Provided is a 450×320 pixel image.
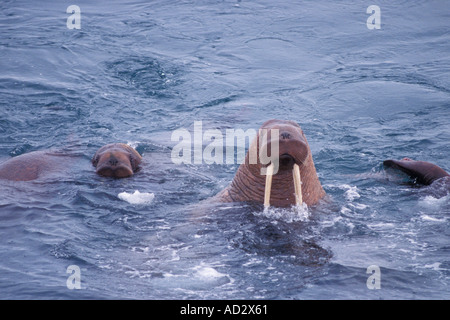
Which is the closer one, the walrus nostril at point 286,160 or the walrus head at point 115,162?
the walrus nostril at point 286,160

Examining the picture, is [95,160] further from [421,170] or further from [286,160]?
[421,170]

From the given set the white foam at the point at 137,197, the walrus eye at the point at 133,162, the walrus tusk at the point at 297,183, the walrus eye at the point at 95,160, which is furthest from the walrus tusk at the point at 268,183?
the walrus eye at the point at 95,160

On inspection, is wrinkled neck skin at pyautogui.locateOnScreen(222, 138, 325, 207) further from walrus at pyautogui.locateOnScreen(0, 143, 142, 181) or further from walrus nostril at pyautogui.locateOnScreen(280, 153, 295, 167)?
walrus at pyautogui.locateOnScreen(0, 143, 142, 181)

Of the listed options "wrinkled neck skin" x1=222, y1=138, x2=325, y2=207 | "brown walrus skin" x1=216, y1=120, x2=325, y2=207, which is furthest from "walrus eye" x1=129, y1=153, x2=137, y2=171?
"wrinkled neck skin" x1=222, y1=138, x2=325, y2=207

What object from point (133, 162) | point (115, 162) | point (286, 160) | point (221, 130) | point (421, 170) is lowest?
point (286, 160)

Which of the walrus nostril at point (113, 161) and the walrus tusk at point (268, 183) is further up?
the walrus nostril at point (113, 161)

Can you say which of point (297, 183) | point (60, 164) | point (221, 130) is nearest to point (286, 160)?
point (297, 183)

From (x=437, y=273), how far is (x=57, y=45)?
44.7 ft

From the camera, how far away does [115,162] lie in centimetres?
1011

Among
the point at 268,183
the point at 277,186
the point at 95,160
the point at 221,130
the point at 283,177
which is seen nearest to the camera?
the point at 268,183

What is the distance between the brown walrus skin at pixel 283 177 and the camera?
7.69 m

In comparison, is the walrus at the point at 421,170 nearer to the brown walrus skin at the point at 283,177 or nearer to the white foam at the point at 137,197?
the brown walrus skin at the point at 283,177

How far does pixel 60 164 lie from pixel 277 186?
4.10 metres

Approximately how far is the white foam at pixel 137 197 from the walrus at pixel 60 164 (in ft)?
2.30
